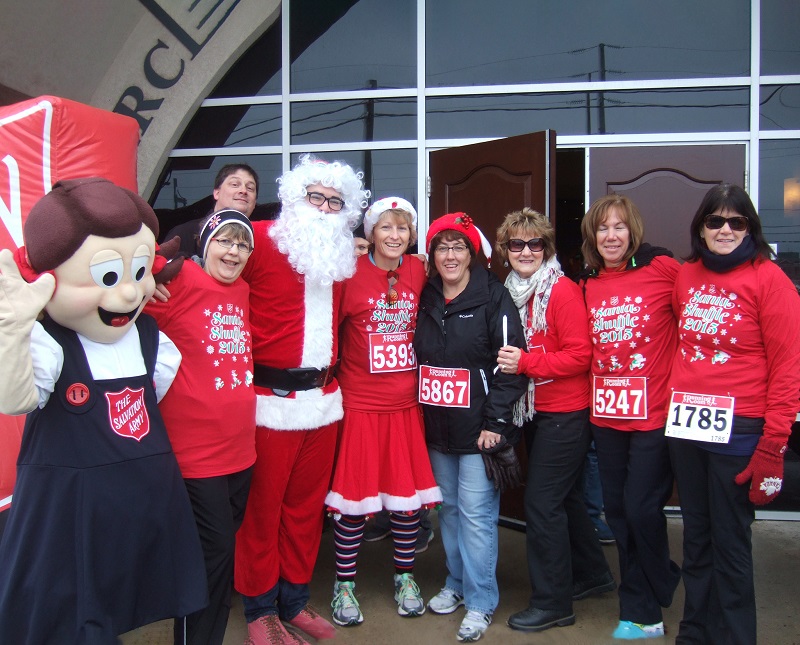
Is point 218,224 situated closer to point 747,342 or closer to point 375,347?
point 375,347

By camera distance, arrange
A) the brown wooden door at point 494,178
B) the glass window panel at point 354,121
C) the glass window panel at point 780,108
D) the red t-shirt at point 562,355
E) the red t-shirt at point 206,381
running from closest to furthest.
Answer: the red t-shirt at point 206,381
the red t-shirt at point 562,355
the brown wooden door at point 494,178
the glass window panel at point 780,108
the glass window panel at point 354,121

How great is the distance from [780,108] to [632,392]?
3253 millimetres

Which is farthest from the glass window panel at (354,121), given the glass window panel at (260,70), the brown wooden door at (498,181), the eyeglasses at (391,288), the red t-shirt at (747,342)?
the red t-shirt at (747,342)

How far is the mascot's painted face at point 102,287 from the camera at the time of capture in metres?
1.99

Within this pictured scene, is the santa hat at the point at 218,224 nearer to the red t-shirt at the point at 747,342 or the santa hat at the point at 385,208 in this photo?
the santa hat at the point at 385,208

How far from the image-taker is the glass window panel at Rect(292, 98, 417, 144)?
17.6 feet

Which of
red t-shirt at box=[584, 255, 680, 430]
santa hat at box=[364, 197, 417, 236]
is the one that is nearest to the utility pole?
santa hat at box=[364, 197, 417, 236]

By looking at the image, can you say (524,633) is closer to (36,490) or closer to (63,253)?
(36,490)

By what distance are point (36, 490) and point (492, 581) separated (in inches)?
79.2

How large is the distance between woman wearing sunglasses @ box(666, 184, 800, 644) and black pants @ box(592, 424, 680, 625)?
5.3 inches

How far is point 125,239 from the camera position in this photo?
2086mm

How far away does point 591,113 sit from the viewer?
200 inches

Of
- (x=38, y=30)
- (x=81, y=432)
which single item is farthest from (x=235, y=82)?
(x=81, y=432)

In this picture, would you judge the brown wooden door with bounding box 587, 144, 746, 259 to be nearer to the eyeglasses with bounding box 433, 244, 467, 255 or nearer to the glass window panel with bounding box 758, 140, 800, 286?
the glass window panel with bounding box 758, 140, 800, 286
